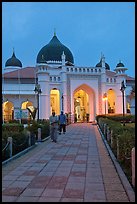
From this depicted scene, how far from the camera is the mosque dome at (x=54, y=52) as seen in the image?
42.3m

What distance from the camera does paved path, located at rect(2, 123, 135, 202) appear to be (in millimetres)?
5262

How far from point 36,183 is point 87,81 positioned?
3111 centimetres

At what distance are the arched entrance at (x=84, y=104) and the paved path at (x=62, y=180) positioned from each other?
92.8ft

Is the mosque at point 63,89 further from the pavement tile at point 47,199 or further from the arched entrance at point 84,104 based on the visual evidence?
the pavement tile at point 47,199

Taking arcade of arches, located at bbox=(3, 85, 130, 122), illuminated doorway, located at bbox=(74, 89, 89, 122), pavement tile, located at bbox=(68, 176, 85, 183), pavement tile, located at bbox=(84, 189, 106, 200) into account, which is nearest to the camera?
pavement tile, located at bbox=(84, 189, 106, 200)

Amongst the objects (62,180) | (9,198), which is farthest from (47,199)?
(62,180)

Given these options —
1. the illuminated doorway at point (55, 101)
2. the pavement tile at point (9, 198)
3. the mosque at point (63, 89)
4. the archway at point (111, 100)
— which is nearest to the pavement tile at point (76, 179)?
the pavement tile at point (9, 198)

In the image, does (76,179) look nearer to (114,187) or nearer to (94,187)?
(94,187)

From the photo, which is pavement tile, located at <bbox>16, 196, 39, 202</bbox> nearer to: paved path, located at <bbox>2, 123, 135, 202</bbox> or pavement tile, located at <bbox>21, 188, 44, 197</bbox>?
paved path, located at <bbox>2, 123, 135, 202</bbox>

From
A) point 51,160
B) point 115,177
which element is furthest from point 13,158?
point 115,177

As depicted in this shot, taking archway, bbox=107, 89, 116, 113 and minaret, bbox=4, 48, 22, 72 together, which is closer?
archway, bbox=107, 89, 116, 113

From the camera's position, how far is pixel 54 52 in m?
42.6

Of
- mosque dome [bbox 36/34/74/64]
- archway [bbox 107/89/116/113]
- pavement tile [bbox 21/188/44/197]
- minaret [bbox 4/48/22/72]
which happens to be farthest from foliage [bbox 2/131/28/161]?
minaret [bbox 4/48/22/72]

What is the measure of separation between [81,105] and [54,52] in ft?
29.5
